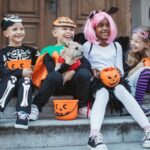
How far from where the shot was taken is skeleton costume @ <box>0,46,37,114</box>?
12.3 ft

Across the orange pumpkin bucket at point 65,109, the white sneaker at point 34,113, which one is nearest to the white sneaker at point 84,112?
the orange pumpkin bucket at point 65,109

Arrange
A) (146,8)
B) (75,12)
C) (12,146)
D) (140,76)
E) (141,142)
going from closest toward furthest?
(12,146), (141,142), (140,76), (75,12), (146,8)

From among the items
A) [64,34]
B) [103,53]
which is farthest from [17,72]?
[103,53]

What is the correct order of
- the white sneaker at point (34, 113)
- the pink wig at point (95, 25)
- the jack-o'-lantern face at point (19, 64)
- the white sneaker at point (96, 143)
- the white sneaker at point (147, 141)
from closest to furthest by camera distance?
1. the white sneaker at point (96, 143)
2. the white sneaker at point (147, 141)
3. the white sneaker at point (34, 113)
4. the jack-o'-lantern face at point (19, 64)
5. the pink wig at point (95, 25)

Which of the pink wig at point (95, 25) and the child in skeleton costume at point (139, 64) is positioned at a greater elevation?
the pink wig at point (95, 25)

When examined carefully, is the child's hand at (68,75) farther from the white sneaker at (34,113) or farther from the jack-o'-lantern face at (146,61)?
the jack-o'-lantern face at (146,61)

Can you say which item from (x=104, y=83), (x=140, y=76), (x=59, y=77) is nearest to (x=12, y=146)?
(x=59, y=77)

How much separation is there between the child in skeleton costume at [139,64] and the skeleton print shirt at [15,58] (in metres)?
0.98

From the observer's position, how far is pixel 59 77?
3957 millimetres

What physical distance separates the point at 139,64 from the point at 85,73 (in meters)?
0.71

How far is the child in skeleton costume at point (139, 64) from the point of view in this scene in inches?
168

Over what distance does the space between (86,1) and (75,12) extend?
0.21 m

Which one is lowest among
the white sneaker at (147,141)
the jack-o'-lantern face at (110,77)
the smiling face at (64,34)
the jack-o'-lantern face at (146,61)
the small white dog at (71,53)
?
the white sneaker at (147,141)

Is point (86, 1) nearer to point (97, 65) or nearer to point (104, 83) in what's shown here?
point (97, 65)
